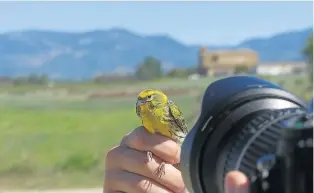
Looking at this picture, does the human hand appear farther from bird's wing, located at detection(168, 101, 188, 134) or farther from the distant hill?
the distant hill

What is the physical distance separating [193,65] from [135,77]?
530 millimetres

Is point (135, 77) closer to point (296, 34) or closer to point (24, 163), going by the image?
point (24, 163)

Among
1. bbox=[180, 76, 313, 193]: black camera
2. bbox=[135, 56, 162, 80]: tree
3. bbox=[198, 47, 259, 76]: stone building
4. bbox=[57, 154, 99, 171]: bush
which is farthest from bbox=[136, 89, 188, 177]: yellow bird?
bbox=[135, 56, 162, 80]: tree

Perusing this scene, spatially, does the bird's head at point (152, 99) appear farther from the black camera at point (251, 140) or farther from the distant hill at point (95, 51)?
the distant hill at point (95, 51)

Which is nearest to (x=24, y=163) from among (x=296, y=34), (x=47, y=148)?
(x=47, y=148)

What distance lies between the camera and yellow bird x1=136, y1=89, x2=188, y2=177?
0.77m

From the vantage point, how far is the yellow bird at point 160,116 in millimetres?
774

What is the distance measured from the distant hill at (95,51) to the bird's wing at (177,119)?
5.58 m

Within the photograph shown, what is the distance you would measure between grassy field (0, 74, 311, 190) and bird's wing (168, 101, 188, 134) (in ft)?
13.6

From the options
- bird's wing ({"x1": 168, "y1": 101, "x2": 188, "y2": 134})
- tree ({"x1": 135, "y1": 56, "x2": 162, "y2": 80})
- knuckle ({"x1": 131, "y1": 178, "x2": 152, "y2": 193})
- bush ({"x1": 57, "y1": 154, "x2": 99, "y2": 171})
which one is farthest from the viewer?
tree ({"x1": 135, "y1": 56, "x2": 162, "y2": 80})

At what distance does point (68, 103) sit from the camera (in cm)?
644

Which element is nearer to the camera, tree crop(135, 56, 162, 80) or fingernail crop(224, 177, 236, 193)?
fingernail crop(224, 177, 236, 193)

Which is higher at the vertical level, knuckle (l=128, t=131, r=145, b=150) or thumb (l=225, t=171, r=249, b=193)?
knuckle (l=128, t=131, r=145, b=150)

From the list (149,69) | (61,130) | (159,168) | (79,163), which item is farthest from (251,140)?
(149,69)
